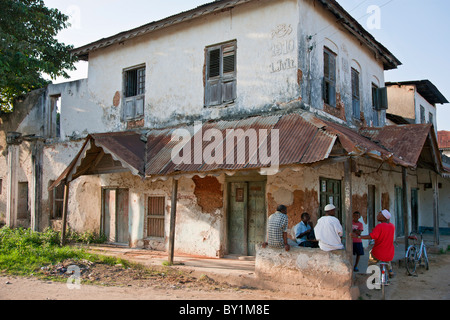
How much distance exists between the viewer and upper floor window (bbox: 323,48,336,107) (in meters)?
10.9

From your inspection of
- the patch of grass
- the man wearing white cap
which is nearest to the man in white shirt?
the man wearing white cap

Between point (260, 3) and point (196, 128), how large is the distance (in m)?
3.69

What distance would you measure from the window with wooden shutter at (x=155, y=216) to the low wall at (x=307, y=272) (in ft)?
15.6

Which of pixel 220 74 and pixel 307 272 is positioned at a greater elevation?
pixel 220 74

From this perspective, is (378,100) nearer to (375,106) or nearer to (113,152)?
(375,106)

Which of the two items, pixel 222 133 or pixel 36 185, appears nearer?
pixel 222 133

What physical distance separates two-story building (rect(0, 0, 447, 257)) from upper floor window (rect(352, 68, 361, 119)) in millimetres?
35

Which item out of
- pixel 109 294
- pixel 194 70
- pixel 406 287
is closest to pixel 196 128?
pixel 194 70

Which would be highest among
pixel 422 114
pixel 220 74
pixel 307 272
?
pixel 422 114

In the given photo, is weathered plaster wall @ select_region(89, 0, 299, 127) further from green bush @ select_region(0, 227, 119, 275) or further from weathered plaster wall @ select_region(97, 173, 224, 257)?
green bush @ select_region(0, 227, 119, 275)

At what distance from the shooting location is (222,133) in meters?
9.91

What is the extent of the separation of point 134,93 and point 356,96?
7.29m

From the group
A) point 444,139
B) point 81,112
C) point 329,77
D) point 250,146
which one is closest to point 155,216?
point 250,146

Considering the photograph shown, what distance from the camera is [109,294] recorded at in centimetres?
702
